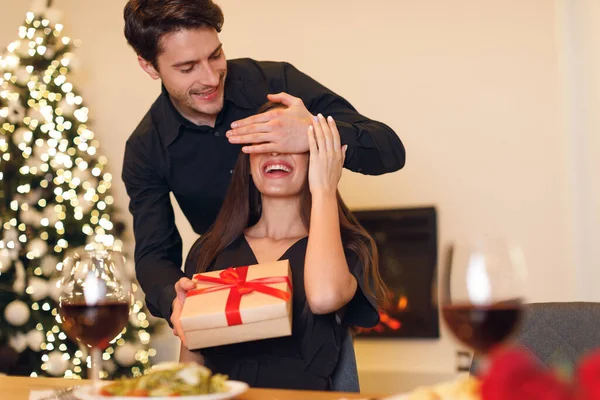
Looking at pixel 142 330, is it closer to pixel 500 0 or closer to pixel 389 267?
pixel 389 267

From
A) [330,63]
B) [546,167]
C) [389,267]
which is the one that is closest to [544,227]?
[546,167]

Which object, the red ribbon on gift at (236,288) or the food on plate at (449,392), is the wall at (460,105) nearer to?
the red ribbon on gift at (236,288)

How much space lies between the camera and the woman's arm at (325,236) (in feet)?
5.46

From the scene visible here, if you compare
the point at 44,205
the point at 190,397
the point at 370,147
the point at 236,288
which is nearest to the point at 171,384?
the point at 190,397

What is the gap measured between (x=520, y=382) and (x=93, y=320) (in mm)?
664

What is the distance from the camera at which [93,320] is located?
3.23 ft

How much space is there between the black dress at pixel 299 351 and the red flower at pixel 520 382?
1.19 meters

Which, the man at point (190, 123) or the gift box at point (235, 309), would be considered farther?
the man at point (190, 123)

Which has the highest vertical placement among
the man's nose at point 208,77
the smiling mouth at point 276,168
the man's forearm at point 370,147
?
the man's nose at point 208,77

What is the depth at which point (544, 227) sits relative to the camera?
3971 millimetres

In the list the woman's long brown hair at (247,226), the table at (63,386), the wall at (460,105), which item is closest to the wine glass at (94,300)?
the table at (63,386)

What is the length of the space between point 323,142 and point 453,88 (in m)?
2.57

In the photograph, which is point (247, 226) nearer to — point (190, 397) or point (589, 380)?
point (190, 397)

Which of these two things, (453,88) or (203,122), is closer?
(203,122)
